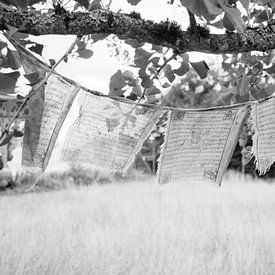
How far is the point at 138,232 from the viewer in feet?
15.1

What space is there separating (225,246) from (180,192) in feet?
10.5

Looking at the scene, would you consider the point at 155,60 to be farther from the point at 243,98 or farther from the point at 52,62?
the point at 52,62

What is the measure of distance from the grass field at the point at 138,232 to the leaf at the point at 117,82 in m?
1.69

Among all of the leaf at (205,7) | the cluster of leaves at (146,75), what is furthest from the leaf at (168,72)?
the leaf at (205,7)

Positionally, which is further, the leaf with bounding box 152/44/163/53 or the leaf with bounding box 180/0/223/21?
the leaf with bounding box 152/44/163/53

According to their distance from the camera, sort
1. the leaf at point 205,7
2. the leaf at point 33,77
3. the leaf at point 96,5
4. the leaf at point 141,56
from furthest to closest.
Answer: the leaf at point 141,56 < the leaf at point 96,5 < the leaf at point 33,77 < the leaf at point 205,7

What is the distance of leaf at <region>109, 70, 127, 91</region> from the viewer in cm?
210

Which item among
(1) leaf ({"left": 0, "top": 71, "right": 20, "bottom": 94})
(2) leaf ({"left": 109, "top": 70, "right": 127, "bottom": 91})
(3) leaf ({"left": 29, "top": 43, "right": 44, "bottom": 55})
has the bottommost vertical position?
(1) leaf ({"left": 0, "top": 71, "right": 20, "bottom": 94})

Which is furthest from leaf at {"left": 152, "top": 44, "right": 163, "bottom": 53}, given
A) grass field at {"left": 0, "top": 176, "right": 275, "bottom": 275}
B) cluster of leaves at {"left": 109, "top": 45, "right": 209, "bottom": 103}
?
grass field at {"left": 0, "top": 176, "right": 275, "bottom": 275}

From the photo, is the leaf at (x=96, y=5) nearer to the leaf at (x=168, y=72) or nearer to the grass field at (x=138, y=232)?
the leaf at (x=168, y=72)

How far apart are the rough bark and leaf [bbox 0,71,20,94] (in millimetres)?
236

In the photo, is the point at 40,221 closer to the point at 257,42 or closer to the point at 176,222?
the point at 176,222

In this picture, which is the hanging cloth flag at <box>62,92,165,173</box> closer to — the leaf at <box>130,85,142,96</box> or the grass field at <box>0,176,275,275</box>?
the leaf at <box>130,85,142,96</box>

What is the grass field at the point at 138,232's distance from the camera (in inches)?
143
